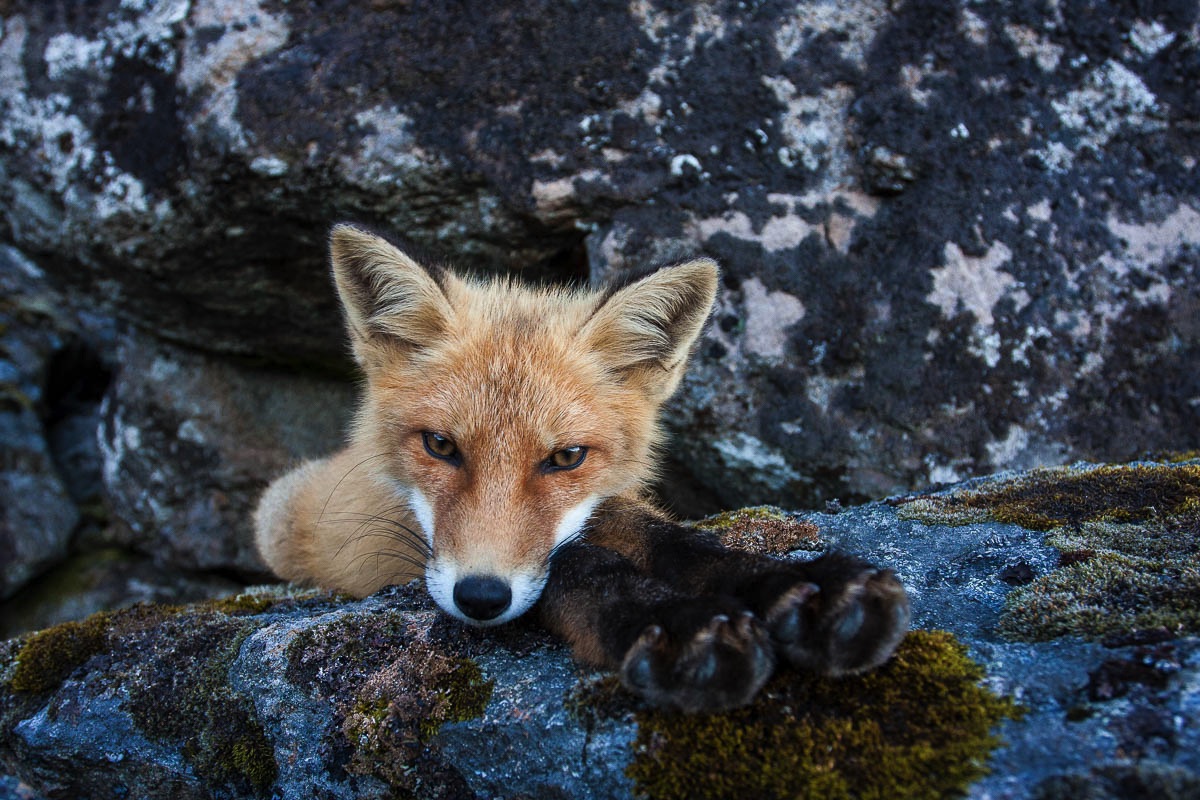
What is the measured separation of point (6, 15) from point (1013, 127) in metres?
5.99

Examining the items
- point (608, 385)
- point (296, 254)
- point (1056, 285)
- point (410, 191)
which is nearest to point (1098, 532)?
point (608, 385)

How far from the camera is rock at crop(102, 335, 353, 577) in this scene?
18.8ft

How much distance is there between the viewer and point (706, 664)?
66.2 inches

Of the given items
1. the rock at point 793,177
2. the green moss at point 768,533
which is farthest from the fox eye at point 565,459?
the rock at point 793,177

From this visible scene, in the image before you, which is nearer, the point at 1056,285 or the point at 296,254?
the point at 1056,285

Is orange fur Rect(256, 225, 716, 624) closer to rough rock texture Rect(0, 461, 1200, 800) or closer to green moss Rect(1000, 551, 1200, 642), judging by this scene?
rough rock texture Rect(0, 461, 1200, 800)

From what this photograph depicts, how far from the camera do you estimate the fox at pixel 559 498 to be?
1.72 metres

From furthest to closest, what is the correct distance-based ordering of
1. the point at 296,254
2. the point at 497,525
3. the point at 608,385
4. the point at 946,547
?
the point at 296,254
the point at 608,385
the point at 946,547
the point at 497,525

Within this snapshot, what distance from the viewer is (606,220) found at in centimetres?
432

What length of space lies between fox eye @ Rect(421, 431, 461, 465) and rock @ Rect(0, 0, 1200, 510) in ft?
5.84

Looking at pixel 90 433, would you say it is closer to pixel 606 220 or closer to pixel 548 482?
pixel 606 220

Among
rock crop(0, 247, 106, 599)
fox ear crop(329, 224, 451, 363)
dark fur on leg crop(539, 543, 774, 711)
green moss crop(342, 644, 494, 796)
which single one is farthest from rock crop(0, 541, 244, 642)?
dark fur on leg crop(539, 543, 774, 711)

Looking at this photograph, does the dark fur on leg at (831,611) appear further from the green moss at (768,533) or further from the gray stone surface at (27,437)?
the gray stone surface at (27,437)

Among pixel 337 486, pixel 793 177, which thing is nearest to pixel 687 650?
pixel 337 486
